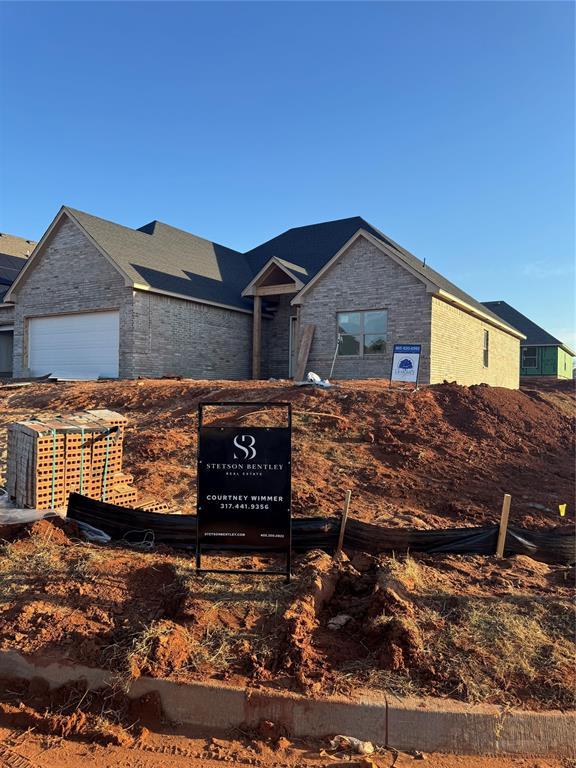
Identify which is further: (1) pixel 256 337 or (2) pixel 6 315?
(2) pixel 6 315

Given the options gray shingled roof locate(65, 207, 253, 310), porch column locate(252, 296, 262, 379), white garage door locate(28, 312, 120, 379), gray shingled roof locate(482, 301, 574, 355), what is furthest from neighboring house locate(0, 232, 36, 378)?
gray shingled roof locate(482, 301, 574, 355)

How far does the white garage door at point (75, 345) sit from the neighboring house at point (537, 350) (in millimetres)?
32634

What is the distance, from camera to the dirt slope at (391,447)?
8.12 meters

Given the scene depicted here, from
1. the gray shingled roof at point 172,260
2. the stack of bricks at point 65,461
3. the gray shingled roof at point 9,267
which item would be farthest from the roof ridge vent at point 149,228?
the stack of bricks at point 65,461

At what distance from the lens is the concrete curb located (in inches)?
132

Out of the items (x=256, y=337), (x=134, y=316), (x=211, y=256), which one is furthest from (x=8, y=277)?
(x=256, y=337)

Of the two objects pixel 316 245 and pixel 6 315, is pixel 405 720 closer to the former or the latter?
pixel 316 245

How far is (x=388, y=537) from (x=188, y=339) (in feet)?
57.3

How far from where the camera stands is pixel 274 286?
74.0 ft

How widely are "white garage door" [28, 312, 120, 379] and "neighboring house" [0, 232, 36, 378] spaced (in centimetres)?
346

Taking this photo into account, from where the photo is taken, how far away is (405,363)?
15.6m

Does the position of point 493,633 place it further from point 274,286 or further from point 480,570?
point 274,286

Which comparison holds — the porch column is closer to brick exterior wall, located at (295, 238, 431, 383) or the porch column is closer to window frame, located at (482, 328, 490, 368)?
brick exterior wall, located at (295, 238, 431, 383)

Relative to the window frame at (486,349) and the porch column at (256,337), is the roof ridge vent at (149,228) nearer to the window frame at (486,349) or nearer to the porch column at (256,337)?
the porch column at (256,337)
